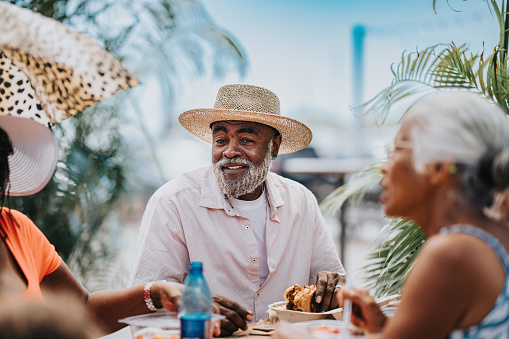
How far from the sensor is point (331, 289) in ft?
8.12

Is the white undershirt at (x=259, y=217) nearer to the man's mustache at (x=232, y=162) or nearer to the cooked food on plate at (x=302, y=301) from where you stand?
the man's mustache at (x=232, y=162)

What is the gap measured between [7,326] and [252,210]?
8.01 feet

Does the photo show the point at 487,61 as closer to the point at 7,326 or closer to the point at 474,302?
the point at 474,302

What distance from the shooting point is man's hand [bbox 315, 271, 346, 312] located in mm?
2374

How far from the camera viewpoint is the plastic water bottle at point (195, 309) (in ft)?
5.24

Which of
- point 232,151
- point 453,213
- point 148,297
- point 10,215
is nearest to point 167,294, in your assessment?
point 148,297

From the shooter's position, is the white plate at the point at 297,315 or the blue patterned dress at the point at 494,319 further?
the white plate at the point at 297,315

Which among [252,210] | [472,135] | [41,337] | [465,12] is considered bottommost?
[252,210]

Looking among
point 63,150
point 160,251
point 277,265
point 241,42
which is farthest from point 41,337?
point 241,42

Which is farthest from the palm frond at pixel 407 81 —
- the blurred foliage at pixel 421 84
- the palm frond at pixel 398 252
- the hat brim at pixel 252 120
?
the palm frond at pixel 398 252

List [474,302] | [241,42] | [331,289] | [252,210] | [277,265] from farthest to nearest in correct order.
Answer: [241,42] < [252,210] < [277,265] < [331,289] < [474,302]

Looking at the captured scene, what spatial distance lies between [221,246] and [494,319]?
6.42ft

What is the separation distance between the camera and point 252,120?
3.38 meters

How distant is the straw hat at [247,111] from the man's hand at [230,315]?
4.93ft
